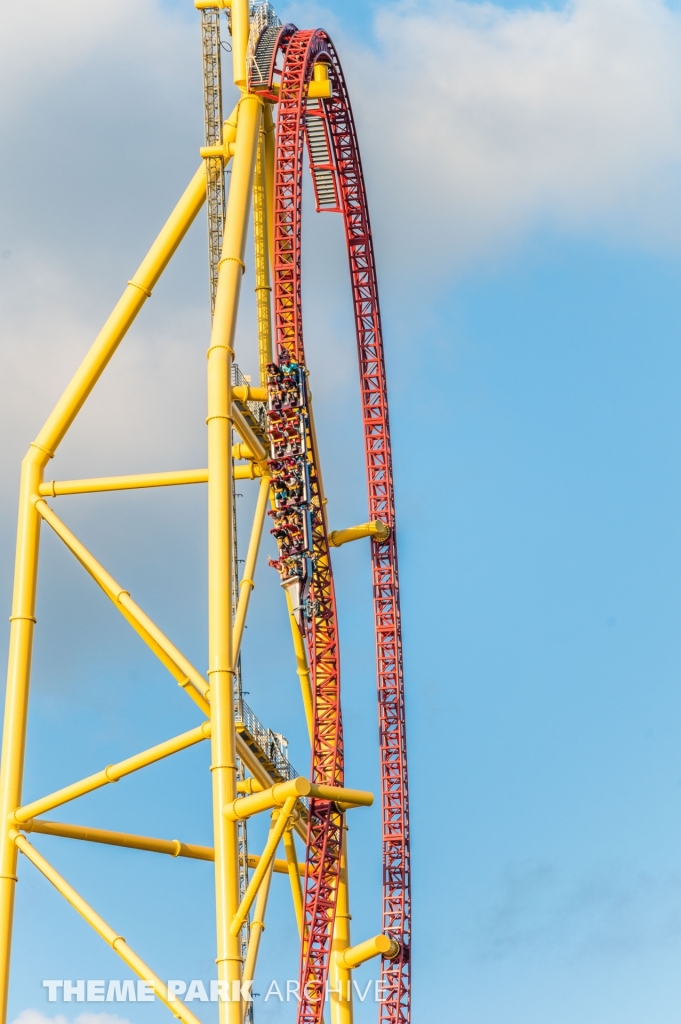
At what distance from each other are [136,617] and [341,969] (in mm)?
6904

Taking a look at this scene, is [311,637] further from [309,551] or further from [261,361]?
[261,361]

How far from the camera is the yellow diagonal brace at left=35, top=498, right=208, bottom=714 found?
29.8 meters

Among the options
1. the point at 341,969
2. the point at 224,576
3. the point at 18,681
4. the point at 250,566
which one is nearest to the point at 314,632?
the point at 250,566

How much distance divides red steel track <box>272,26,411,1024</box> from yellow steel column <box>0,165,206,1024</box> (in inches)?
74.0

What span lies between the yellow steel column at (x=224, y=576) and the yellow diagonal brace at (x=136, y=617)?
6.52 ft

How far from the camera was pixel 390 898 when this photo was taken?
37.0 m

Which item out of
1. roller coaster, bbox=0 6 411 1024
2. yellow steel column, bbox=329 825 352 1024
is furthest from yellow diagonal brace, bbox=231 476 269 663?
yellow steel column, bbox=329 825 352 1024

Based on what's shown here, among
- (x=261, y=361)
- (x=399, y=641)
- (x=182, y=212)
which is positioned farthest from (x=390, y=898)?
(x=182, y=212)

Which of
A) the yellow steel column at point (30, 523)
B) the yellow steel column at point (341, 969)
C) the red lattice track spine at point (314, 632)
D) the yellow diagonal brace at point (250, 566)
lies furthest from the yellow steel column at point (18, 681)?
the yellow steel column at point (341, 969)

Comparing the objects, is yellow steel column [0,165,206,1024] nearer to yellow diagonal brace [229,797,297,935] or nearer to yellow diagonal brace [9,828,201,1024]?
yellow diagonal brace [9,828,201,1024]

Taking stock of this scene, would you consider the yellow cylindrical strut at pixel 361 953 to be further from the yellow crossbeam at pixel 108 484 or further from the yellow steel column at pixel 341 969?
the yellow crossbeam at pixel 108 484

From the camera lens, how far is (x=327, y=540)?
3150cm

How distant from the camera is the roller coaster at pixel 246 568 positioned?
27516mm

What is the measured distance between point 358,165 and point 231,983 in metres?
17.4
